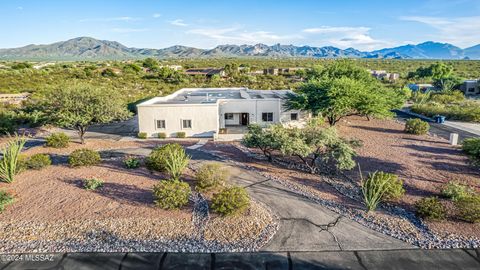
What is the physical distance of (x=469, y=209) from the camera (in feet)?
43.6

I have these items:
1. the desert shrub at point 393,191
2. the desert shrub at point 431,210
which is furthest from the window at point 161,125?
the desert shrub at point 431,210

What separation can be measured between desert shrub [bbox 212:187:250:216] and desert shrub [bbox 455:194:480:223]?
9438 millimetres

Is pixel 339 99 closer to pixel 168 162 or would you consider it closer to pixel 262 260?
pixel 168 162

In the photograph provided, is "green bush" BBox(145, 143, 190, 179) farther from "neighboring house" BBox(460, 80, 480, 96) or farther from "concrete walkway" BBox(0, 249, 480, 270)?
"neighboring house" BBox(460, 80, 480, 96)

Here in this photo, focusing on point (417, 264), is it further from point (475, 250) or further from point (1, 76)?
point (1, 76)

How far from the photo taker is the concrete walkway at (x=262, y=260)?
34.9 ft

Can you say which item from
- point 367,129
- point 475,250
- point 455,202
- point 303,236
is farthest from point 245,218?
point 367,129

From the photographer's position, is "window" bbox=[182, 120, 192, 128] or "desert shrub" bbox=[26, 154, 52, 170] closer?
"desert shrub" bbox=[26, 154, 52, 170]

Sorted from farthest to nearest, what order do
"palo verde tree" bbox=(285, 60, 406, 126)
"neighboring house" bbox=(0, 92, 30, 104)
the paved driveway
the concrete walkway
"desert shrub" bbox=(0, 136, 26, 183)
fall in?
"neighboring house" bbox=(0, 92, 30, 104) → "palo verde tree" bbox=(285, 60, 406, 126) → "desert shrub" bbox=(0, 136, 26, 183) → the paved driveway → the concrete walkway

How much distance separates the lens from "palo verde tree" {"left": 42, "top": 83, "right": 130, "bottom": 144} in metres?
24.6

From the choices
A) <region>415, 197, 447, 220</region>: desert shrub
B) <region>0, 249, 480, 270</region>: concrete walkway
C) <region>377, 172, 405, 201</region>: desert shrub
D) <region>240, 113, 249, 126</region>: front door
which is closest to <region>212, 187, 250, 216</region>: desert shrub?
<region>0, 249, 480, 270</region>: concrete walkway

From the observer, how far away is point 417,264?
10.8m

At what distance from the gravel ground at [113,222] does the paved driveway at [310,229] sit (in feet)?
2.18

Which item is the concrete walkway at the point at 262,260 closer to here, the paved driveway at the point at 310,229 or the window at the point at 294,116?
the paved driveway at the point at 310,229
